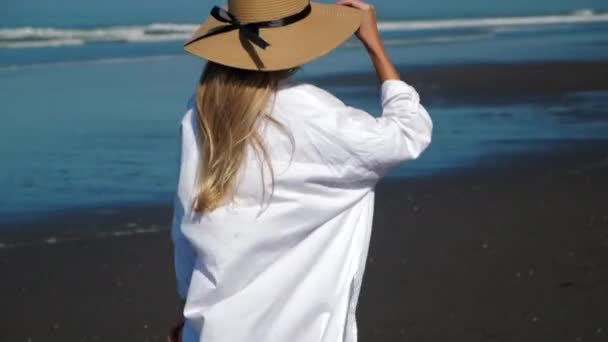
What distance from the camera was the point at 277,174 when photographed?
9.55 ft

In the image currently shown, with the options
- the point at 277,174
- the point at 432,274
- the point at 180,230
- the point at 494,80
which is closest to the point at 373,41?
the point at 277,174

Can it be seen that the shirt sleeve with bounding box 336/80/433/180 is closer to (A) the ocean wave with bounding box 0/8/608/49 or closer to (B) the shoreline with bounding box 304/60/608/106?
(B) the shoreline with bounding box 304/60/608/106

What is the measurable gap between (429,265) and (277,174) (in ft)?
13.1

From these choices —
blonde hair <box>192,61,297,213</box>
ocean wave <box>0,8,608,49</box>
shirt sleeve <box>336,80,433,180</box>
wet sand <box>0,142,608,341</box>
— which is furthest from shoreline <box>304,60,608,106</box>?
blonde hair <box>192,61,297,213</box>

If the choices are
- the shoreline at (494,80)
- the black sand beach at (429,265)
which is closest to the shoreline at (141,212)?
the black sand beach at (429,265)

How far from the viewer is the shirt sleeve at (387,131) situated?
2904 mm

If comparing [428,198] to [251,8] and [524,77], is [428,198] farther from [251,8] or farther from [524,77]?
[524,77]

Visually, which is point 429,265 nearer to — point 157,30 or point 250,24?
point 250,24

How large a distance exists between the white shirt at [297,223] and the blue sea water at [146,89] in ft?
6.94

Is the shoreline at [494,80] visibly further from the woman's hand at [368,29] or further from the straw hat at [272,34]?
the straw hat at [272,34]

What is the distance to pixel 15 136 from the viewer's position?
11.4m

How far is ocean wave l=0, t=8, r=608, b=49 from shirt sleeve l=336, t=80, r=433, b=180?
17717 mm

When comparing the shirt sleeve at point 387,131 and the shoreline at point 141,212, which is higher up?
the shirt sleeve at point 387,131

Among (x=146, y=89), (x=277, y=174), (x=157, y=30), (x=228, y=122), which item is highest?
(x=228, y=122)
